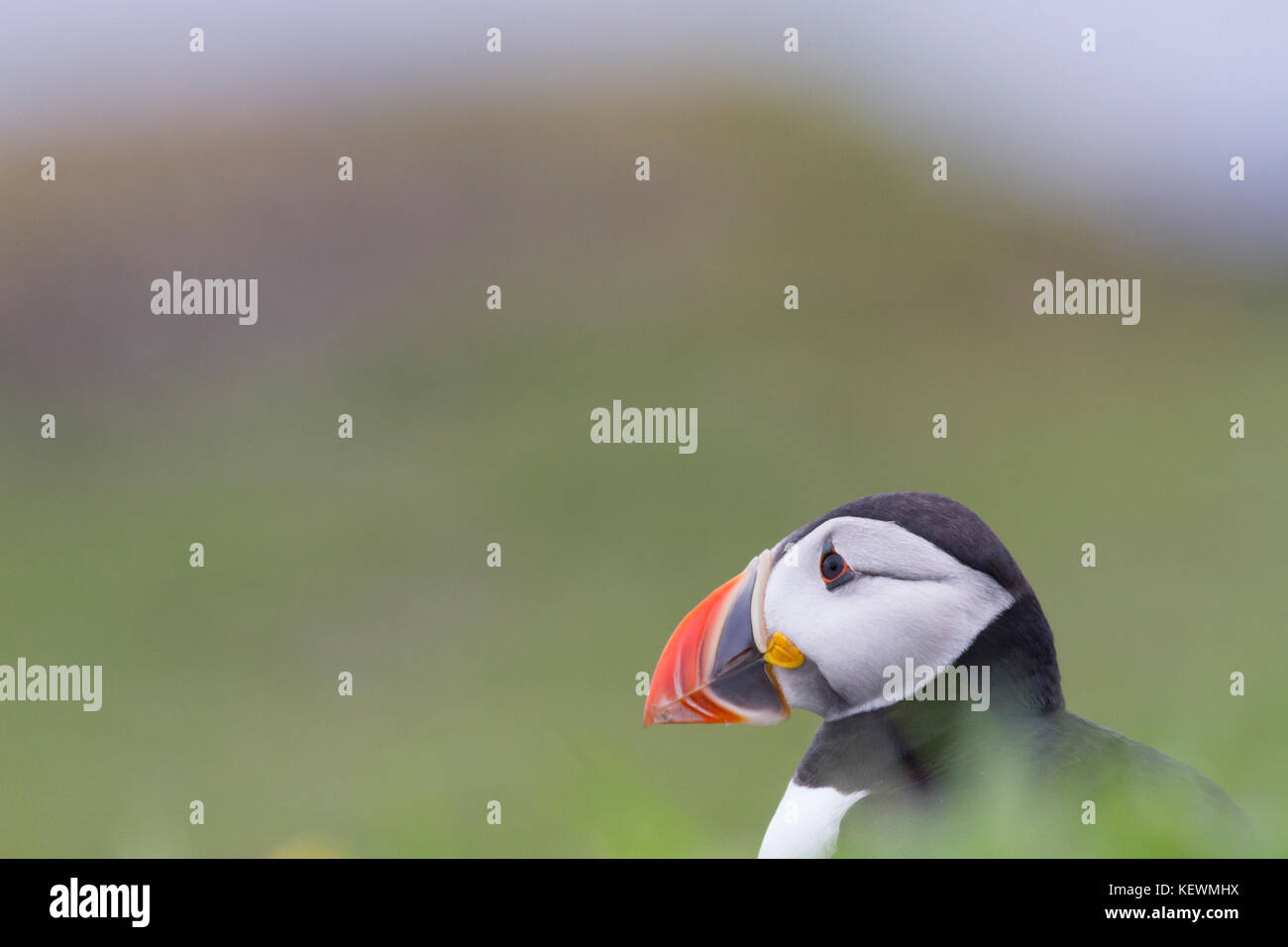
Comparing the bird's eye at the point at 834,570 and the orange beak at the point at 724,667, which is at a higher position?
the bird's eye at the point at 834,570

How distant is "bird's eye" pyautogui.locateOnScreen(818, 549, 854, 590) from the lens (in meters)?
2.46

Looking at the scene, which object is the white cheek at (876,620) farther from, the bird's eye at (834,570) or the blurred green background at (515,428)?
the blurred green background at (515,428)

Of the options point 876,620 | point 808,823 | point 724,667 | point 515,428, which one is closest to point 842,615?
point 876,620

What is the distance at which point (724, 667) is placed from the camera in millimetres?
2537

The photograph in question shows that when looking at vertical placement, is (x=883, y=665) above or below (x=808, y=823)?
above

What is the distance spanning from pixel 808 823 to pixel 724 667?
38 centimetres

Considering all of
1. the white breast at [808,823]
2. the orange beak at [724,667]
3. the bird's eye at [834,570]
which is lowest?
the white breast at [808,823]

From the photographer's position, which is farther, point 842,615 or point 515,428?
point 515,428

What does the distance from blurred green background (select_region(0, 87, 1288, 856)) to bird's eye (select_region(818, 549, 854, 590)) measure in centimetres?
678

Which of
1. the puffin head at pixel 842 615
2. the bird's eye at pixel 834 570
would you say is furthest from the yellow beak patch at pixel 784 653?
the bird's eye at pixel 834 570

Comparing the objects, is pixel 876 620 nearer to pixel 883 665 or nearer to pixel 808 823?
pixel 883 665

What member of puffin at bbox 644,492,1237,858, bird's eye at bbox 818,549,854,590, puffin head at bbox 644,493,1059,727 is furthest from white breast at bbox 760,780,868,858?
bird's eye at bbox 818,549,854,590

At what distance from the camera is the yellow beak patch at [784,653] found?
250cm

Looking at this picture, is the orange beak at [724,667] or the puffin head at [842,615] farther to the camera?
the orange beak at [724,667]
